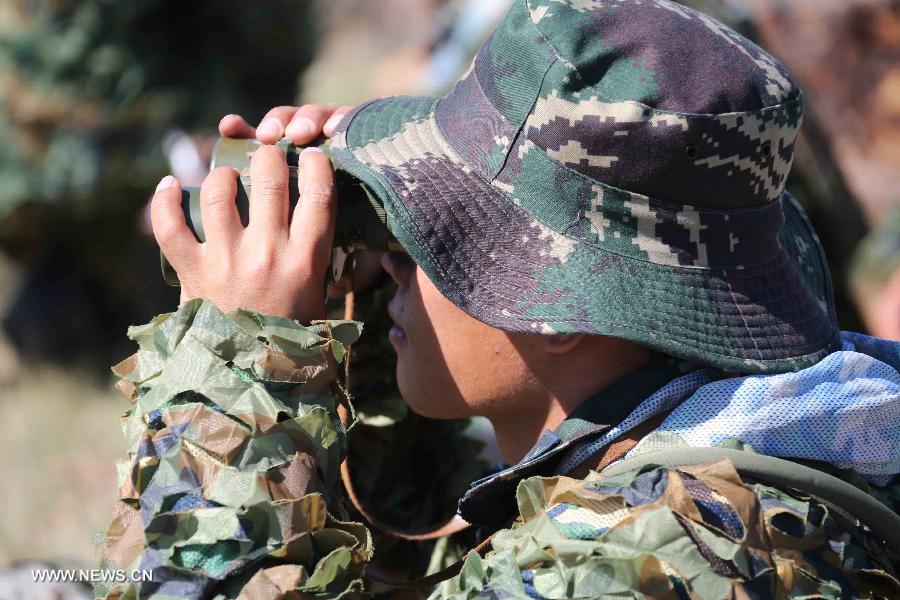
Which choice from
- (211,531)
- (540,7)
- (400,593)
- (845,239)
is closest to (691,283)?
(540,7)

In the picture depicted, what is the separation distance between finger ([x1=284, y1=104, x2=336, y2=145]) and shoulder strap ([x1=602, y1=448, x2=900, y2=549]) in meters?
0.93

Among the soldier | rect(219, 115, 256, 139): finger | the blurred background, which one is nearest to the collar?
the soldier

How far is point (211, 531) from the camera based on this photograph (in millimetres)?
1454

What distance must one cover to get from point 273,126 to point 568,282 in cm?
78

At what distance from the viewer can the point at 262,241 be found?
168 cm

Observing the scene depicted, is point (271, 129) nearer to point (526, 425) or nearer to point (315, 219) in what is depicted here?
point (315, 219)

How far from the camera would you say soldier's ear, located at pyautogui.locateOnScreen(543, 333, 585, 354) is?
1.67 m

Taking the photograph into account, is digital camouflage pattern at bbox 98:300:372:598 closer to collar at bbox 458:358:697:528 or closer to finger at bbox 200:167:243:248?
finger at bbox 200:167:243:248

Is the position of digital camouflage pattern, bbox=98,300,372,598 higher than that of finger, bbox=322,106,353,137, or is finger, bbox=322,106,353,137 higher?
finger, bbox=322,106,353,137

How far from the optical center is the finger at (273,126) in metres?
2.01

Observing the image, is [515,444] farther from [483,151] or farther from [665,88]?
[665,88]

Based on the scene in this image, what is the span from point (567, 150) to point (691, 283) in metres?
0.30

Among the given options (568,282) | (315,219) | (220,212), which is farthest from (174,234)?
(568,282)

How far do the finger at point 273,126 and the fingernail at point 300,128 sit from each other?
0.02 metres
